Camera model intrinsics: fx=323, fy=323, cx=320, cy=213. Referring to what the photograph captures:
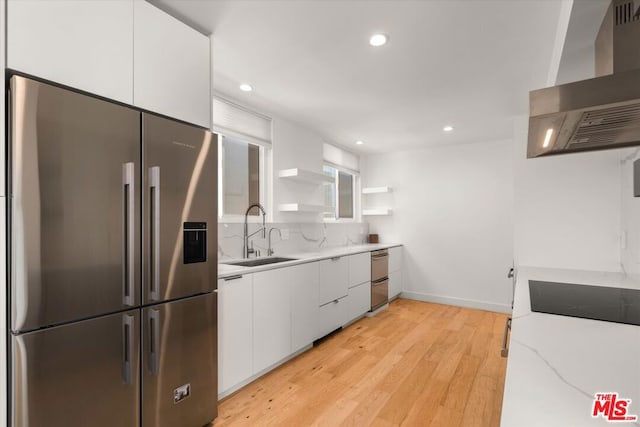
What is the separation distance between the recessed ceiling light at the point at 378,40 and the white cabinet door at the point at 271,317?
1.82m

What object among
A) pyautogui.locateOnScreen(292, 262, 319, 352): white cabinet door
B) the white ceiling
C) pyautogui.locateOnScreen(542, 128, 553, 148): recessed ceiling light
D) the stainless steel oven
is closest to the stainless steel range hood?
pyautogui.locateOnScreen(542, 128, 553, 148): recessed ceiling light

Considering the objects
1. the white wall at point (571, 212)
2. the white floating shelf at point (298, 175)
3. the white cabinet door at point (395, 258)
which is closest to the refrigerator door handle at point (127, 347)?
the white floating shelf at point (298, 175)

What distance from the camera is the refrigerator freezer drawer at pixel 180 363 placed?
64.6 inches

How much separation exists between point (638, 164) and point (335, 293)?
8.46 ft

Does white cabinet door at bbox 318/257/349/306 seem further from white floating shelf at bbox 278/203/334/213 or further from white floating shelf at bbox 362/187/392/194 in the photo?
white floating shelf at bbox 362/187/392/194

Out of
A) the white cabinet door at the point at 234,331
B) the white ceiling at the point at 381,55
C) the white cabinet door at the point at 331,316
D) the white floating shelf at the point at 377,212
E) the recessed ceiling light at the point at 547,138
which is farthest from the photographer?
the white floating shelf at the point at 377,212

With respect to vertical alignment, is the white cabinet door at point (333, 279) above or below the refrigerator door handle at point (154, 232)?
below

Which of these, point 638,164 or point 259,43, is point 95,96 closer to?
point 259,43

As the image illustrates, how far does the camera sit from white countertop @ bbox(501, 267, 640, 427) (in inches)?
24.7

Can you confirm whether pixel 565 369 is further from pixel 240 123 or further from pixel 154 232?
pixel 240 123

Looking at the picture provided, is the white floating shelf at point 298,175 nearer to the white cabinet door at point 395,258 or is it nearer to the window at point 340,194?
the window at point 340,194

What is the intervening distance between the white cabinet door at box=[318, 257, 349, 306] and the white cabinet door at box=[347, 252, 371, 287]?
103 mm

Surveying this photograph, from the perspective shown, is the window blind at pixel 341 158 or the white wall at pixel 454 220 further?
the window blind at pixel 341 158

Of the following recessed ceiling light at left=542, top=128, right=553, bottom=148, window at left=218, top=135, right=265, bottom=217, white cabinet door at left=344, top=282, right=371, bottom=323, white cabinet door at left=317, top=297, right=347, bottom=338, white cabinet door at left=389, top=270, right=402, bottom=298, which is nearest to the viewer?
recessed ceiling light at left=542, top=128, right=553, bottom=148
